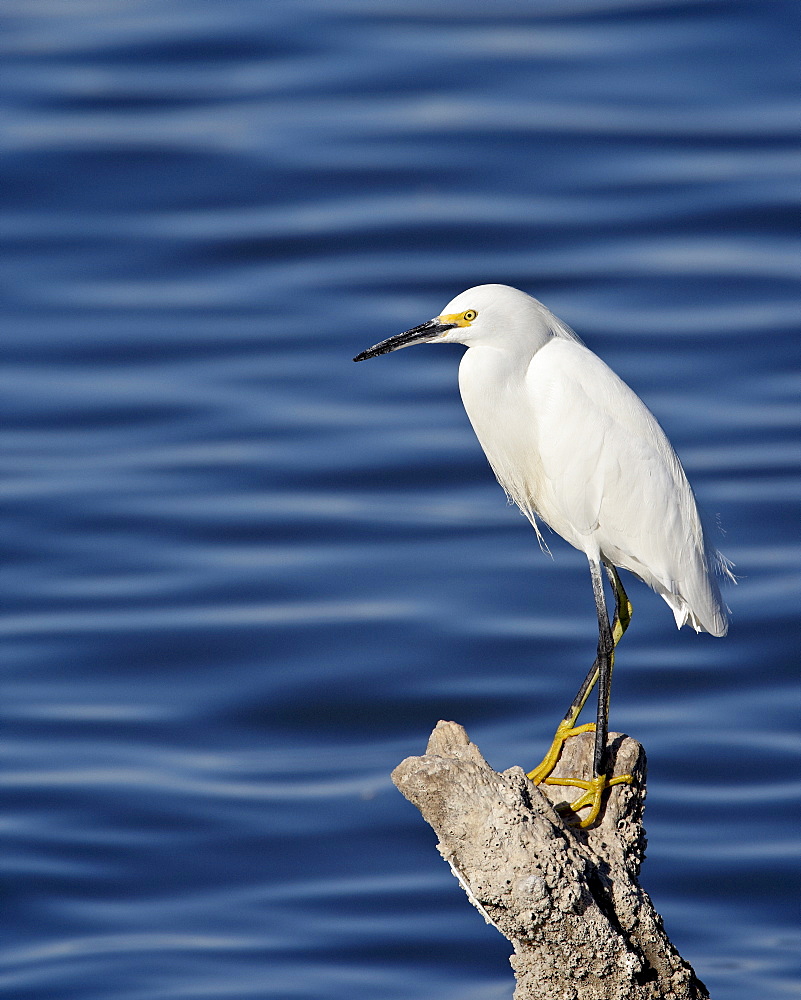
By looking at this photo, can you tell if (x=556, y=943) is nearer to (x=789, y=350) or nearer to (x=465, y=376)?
(x=465, y=376)

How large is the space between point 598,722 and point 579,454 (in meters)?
1.28

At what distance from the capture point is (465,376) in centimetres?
650

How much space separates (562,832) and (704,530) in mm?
2316

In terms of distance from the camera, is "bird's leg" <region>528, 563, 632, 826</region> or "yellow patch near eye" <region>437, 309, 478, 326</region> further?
"yellow patch near eye" <region>437, 309, 478, 326</region>

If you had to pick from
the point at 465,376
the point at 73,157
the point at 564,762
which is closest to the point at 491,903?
the point at 564,762

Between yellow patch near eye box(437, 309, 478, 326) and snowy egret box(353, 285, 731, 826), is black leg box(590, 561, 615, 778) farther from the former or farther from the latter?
yellow patch near eye box(437, 309, 478, 326)

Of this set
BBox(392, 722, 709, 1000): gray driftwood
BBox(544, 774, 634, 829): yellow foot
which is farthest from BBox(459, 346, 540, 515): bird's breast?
BBox(392, 722, 709, 1000): gray driftwood

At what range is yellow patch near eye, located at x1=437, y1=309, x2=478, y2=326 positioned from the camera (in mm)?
6145

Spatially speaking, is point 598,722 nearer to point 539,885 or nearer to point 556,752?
point 556,752

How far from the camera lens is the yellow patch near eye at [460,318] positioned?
614cm

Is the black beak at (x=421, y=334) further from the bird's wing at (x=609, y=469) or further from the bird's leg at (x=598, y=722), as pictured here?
the bird's leg at (x=598, y=722)

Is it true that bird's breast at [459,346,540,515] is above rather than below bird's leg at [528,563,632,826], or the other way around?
above

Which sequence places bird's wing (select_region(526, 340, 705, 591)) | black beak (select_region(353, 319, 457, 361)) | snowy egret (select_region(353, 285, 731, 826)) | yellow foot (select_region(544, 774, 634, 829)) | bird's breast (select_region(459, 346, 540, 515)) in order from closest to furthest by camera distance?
1. yellow foot (select_region(544, 774, 634, 829))
2. black beak (select_region(353, 319, 457, 361))
3. snowy egret (select_region(353, 285, 731, 826))
4. bird's breast (select_region(459, 346, 540, 515))
5. bird's wing (select_region(526, 340, 705, 591))

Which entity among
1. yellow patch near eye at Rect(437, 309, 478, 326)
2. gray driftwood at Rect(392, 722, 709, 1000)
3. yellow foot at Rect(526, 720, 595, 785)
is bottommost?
gray driftwood at Rect(392, 722, 709, 1000)
